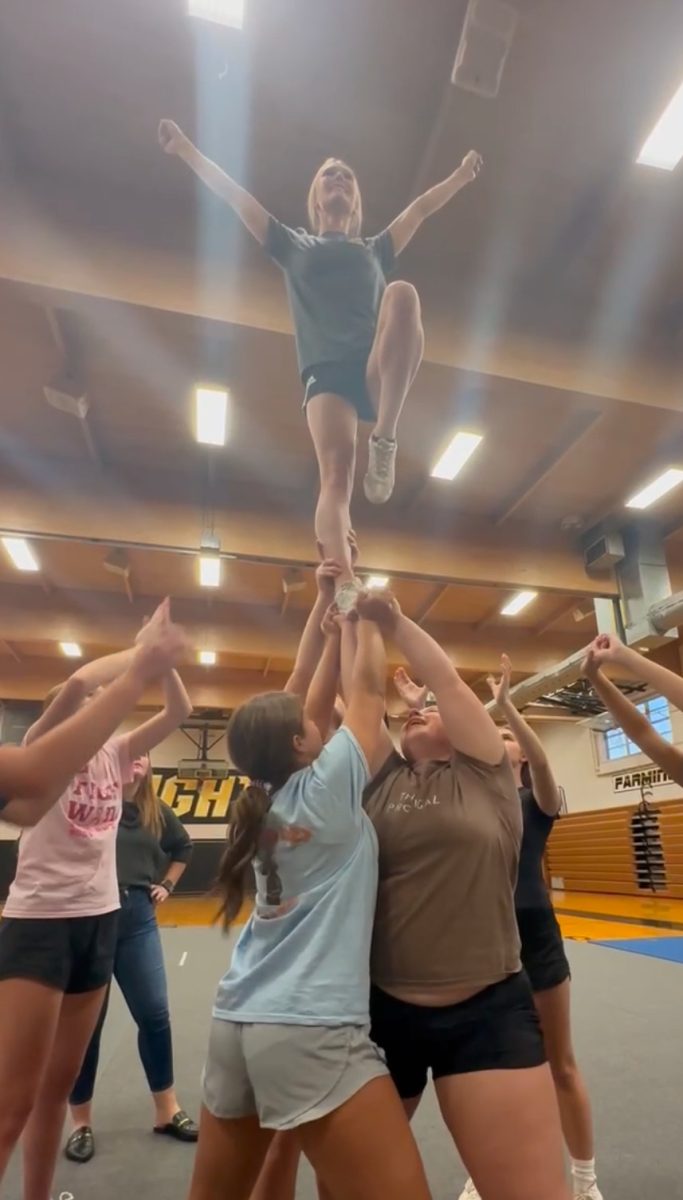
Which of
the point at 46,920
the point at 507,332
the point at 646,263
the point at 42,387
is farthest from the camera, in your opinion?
the point at 42,387

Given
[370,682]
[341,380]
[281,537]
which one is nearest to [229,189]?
[341,380]

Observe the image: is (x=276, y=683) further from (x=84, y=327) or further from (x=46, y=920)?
(x=46, y=920)

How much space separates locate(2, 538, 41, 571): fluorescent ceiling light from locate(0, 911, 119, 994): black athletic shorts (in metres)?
5.48

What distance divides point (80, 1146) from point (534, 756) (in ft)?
6.84

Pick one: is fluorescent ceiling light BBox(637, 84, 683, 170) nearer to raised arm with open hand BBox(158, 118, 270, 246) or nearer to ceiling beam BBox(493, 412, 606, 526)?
ceiling beam BBox(493, 412, 606, 526)

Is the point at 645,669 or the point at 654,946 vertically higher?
the point at 645,669

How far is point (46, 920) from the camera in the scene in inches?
71.2

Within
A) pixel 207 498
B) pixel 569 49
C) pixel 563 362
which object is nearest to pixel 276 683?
pixel 207 498

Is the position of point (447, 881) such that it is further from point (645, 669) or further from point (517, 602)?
point (517, 602)

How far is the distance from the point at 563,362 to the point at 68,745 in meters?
4.40

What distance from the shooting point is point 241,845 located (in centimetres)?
131

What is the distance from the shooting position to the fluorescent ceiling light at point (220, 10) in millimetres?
2947

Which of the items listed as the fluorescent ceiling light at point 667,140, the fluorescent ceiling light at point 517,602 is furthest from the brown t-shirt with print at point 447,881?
the fluorescent ceiling light at point 517,602

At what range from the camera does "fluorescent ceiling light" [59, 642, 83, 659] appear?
32.7 feet
